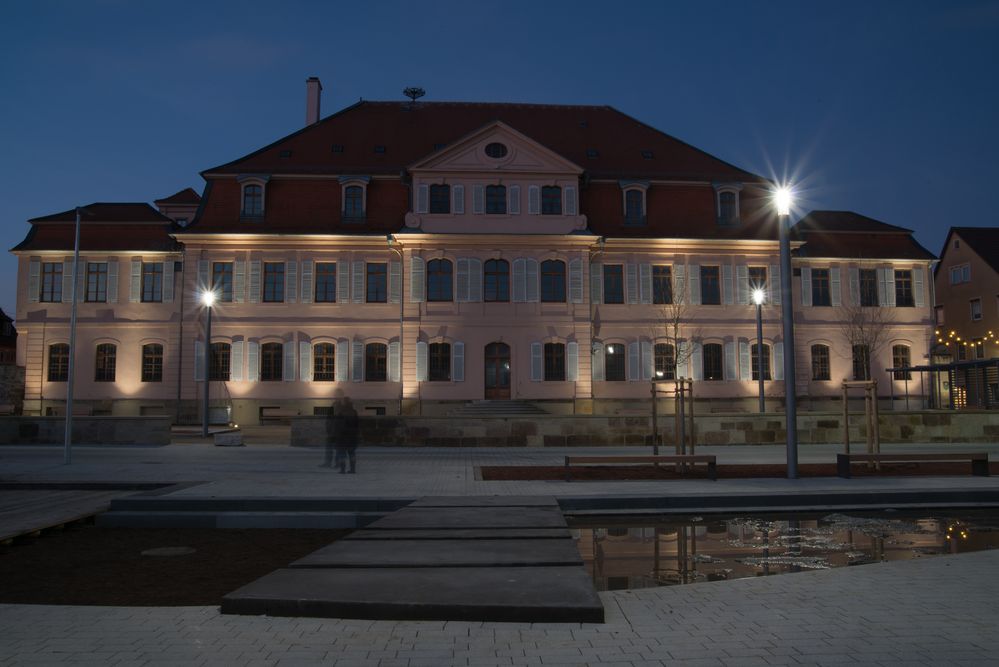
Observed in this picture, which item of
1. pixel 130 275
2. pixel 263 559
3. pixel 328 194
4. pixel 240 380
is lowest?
pixel 263 559

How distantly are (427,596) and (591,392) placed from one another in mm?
28866

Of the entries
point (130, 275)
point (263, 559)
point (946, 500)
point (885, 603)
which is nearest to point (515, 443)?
point (946, 500)

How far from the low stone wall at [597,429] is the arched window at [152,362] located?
53.8 feet

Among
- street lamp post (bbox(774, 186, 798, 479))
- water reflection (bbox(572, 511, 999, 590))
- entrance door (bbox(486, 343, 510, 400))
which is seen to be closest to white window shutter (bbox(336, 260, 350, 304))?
entrance door (bbox(486, 343, 510, 400))

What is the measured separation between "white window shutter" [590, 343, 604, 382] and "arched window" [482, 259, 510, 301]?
4.71m

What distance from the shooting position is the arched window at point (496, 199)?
3391 cm

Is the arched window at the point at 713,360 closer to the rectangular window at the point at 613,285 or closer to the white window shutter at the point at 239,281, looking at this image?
the rectangular window at the point at 613,285

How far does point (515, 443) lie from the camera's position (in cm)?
2191

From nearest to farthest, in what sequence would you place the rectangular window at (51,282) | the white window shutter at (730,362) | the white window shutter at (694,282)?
the rectangular window at (51,282) → the white window shutter at (730,362) → the white window shutter at (694,282)

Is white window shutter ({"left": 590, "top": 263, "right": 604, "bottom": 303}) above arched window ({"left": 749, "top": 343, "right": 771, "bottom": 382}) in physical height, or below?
above

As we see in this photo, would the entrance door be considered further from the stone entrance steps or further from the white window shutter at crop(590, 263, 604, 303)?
the stone entrance steps

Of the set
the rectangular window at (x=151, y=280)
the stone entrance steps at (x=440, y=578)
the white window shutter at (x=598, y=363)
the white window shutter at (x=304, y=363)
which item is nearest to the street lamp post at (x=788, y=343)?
the stone entrance steps at (x=440, y=578)

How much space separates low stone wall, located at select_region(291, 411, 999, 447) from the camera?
21.5m

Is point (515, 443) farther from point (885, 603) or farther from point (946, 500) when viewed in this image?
point (885, 603)
